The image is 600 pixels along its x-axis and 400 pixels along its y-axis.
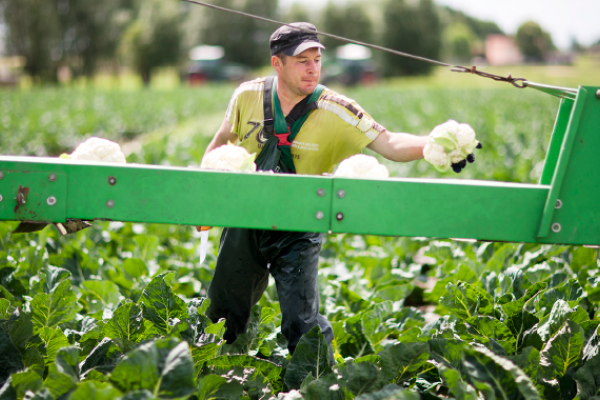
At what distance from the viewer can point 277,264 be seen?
8.98 feet

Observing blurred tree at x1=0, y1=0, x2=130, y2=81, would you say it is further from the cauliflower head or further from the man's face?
the man's face

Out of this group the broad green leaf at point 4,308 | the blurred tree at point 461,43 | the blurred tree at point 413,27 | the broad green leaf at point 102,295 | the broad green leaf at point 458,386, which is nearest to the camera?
the broad green leaf at point 458,386

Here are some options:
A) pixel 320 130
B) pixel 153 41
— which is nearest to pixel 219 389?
pixel 320 130

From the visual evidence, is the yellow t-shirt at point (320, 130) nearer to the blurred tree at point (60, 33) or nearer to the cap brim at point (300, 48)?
the cap brim at point (300, 48)

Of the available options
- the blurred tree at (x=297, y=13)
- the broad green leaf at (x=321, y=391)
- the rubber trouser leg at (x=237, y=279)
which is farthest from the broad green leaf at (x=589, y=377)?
the blurred tree at (x=297, y=13)

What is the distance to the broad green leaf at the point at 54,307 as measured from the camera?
8.94 feet

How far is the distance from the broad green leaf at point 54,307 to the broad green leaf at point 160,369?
1120mm

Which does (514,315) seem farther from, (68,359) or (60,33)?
(60,33)

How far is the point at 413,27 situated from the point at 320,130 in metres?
86.3

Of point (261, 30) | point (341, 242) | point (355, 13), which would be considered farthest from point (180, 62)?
point (341, 242)

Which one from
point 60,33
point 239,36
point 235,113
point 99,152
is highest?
point 239,36

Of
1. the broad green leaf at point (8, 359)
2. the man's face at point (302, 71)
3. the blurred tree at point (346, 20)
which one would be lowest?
the broad green leaf at point (8, 359)

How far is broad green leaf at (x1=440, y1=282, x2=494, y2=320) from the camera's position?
281 cm

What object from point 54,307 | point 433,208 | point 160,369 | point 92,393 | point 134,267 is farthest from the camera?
point 134,267
